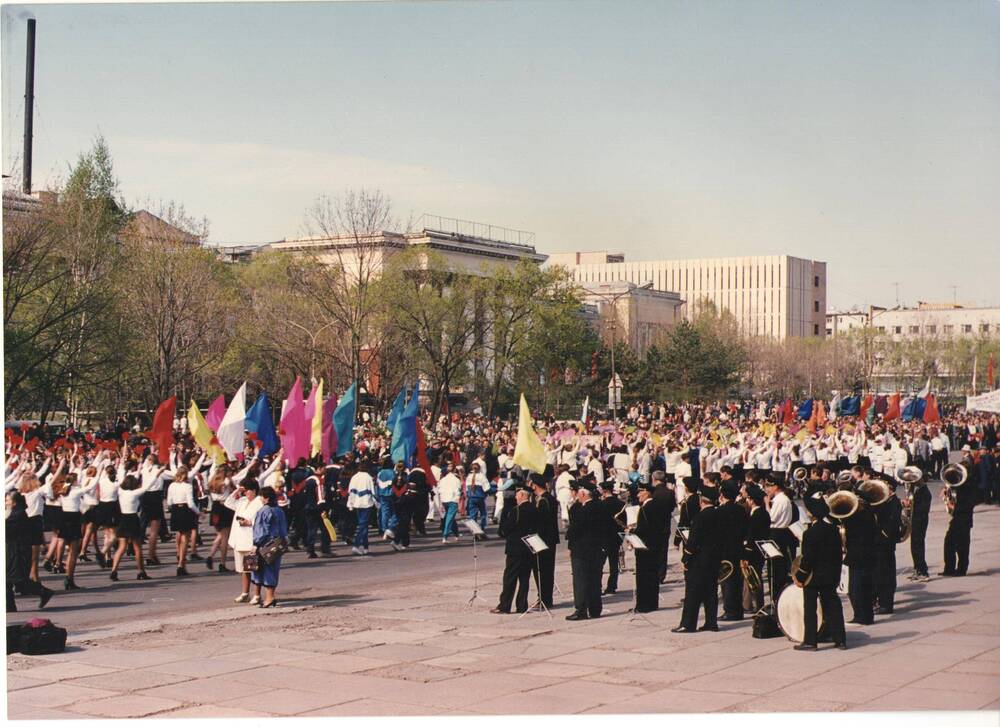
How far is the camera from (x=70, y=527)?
1922 cm

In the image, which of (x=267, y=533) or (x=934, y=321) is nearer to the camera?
(x=267, y=533)

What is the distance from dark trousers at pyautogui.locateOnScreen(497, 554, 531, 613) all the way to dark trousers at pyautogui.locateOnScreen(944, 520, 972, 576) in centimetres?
731

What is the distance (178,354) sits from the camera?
2008 inches

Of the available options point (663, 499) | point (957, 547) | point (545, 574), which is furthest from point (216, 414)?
point (957, 547)

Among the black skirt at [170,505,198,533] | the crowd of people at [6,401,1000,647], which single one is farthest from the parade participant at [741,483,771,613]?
the black skirt at [170,505,198,533]

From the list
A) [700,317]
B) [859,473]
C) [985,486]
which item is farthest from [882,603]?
[700,317]

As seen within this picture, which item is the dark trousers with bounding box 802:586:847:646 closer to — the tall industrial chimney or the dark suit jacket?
the dark suit jacket

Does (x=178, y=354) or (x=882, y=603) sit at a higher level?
(x=178, y=354)

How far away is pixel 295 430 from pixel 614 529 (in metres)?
9.81

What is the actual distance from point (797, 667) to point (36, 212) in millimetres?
35168

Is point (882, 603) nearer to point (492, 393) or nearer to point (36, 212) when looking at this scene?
point (36, 212)

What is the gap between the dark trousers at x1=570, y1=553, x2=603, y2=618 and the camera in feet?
54.1

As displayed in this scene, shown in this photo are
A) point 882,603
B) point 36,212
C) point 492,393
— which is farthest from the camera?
point 492,393

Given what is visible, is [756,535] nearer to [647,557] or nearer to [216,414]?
[647,557]
